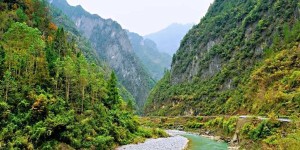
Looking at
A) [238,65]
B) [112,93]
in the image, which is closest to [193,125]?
[238,65]

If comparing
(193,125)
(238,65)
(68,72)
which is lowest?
(193,125)

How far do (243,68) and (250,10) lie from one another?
36914mm

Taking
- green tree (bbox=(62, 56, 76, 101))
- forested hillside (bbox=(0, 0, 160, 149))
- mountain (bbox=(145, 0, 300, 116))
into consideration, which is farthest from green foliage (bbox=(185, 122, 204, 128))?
green tree (bbox=(62, 56, 76, 101))

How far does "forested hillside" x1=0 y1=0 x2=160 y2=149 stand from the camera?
3778 cm

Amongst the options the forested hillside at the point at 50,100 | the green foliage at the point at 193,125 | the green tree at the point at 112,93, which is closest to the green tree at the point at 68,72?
the forested hillside at the point at 50,100

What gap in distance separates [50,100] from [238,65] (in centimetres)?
8601

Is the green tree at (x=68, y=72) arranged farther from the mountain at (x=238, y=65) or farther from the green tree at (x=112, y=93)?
the mountain at (x=238, y=65)

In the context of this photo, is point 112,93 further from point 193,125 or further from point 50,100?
point 193,125

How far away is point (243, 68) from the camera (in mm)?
113500

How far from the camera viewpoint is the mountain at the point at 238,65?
248 ft

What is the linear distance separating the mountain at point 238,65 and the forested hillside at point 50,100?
30391mm

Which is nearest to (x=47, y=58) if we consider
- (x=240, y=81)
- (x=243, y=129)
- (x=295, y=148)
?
(x=243, y=129)

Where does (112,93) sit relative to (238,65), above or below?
below

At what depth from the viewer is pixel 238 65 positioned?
11725cm
